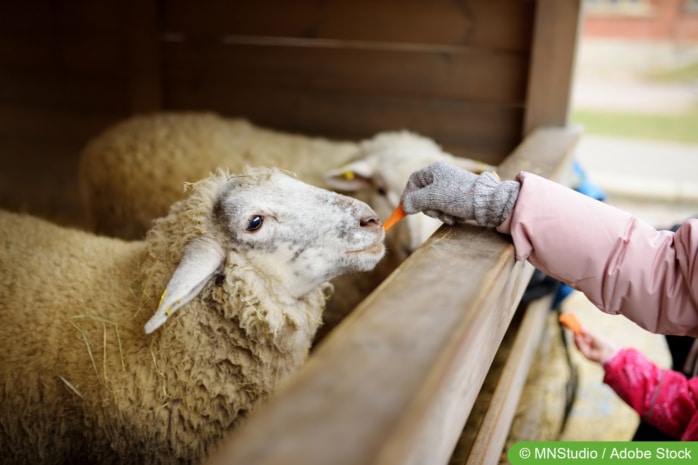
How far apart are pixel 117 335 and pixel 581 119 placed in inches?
544

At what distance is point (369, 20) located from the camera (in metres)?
4.47

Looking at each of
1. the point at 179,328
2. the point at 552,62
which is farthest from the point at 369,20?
the point at 179,328

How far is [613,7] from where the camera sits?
70.1ft

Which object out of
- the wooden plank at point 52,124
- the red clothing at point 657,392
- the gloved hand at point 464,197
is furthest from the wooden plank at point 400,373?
the wooden plank at point 52,124

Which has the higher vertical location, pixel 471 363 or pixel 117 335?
pixel 471 363

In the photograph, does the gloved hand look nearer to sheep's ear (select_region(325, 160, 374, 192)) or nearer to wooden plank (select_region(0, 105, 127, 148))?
sheep's ear (select_region(325, 160, 374, 192))

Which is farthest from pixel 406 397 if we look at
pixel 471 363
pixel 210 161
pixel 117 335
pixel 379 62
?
pixel 379 62

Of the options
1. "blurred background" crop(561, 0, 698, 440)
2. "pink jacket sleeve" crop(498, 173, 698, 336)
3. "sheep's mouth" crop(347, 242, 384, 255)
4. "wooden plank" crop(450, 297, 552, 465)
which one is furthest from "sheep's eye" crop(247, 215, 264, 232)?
"blurred background" crop(561, 0, 698, 440)

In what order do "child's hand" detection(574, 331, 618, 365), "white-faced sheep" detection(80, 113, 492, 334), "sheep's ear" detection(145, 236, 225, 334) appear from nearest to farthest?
"sheep's ear" detection(145, 236, 225, 334) → "child's hand" detection(574, 331, 618, 365) → "white-faced sheep" detection(80, 113, 492, 334)

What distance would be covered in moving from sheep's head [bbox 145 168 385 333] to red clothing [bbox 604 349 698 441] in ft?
3.47

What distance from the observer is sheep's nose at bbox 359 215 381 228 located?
226cm

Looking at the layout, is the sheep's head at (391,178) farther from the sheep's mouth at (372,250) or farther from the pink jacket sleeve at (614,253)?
the pink jacket sleeve at (614,253)

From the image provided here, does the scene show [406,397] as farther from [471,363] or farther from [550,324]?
[550,324]

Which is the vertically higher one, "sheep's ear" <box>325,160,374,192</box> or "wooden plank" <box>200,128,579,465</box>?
"wooden plank" <box>200,128,579,465</box>
